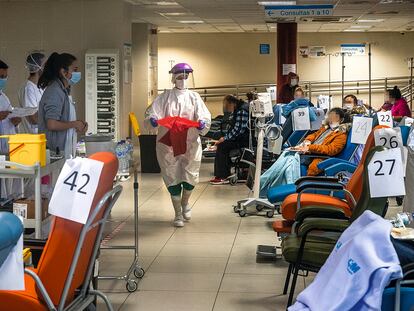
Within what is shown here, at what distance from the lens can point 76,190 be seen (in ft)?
9.76

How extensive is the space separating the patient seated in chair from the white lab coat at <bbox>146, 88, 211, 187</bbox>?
79 cm

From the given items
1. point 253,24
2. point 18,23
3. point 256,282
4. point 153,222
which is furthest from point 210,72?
point 256,282

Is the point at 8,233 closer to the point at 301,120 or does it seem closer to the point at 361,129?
the point at 361,129

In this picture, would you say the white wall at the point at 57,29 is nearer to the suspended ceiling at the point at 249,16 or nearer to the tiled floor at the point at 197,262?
the suspended ceiling at the point at 249,16

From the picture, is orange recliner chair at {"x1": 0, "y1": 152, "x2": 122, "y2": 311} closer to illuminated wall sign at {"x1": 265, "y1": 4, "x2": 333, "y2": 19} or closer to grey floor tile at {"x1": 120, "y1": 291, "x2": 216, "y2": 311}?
grey floor tile at {"x1": 120, "y1": 291, "x2": 216, "y2": 311}

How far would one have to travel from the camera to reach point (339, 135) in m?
7.31

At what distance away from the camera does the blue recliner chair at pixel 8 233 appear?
2.31 meters

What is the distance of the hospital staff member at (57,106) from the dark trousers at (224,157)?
4.59 meters

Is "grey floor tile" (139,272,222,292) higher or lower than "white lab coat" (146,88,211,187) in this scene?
lower

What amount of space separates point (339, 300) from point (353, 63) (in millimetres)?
18484

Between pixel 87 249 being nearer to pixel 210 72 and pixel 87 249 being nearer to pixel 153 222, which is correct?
pixel 153 222

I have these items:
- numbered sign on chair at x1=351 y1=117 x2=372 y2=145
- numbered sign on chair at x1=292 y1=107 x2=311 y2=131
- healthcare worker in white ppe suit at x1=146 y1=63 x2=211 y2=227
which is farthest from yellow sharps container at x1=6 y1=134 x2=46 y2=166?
numbered sign on chair at x1=292 y1=107 x2=311 y2=131

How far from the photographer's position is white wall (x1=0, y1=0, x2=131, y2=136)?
1178 cm

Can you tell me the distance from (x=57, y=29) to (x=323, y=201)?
752 cm
